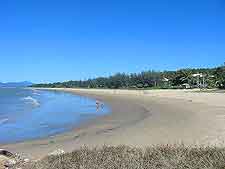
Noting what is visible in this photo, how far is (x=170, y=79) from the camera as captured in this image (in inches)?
4850

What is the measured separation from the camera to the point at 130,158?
569 cm

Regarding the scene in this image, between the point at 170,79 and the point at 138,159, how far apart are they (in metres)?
119

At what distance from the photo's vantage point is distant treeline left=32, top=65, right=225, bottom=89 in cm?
9641

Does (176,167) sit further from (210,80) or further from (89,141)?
(210,80)

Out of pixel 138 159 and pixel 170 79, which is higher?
pixel 170 79

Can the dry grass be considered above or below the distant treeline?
below

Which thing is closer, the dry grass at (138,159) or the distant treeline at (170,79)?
the dry grass at (138,159)

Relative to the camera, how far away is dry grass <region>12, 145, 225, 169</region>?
5.18 metres

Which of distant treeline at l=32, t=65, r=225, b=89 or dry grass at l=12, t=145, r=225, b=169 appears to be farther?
distant treeline at l=32, t=65, r=225, b=89

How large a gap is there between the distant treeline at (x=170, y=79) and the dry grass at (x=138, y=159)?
254 ft

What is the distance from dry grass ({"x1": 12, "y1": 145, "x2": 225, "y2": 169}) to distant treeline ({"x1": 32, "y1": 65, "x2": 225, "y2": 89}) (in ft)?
254

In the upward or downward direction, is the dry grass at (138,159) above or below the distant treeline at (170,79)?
below

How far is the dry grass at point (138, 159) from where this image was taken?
5184mm

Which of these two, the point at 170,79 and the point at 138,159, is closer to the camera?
the point at 138,159
